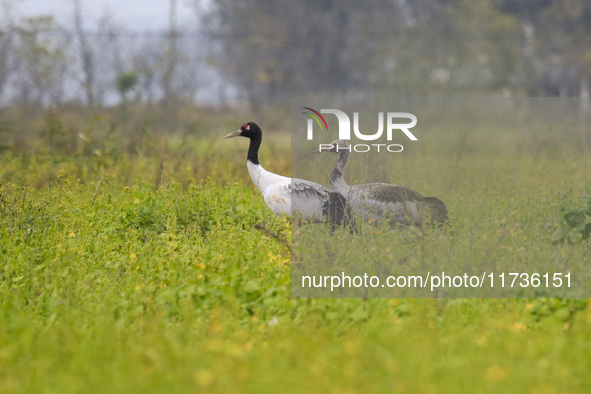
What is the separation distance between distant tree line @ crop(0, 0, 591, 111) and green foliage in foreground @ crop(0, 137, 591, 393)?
12261 mm

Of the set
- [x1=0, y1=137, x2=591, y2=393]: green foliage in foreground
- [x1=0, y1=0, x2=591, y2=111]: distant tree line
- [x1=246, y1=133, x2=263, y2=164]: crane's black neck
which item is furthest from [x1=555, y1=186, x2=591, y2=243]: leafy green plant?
[x1=0, y1=0, x2=591, y2=111]: distant tree line

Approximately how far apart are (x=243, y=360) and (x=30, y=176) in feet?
22.8

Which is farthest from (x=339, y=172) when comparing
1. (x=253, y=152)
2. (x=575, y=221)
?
(x=575, y=221)

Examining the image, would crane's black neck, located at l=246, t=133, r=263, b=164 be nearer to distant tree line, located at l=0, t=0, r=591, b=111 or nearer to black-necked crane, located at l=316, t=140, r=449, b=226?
black-necked crane, located at l=316, t=140, r=449, b=226

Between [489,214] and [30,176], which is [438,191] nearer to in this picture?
[489,214]

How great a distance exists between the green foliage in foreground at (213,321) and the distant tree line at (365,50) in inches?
483

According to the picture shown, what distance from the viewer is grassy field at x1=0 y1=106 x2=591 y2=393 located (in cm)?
344

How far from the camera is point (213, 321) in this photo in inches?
175

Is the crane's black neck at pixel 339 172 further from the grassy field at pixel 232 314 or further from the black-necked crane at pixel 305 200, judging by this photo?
the grassy field at pixel 232 314

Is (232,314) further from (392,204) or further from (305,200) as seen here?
(305,200)

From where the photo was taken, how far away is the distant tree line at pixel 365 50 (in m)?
19.7

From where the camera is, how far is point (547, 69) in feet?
81.4

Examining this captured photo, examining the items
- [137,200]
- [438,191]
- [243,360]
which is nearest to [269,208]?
[137,200]

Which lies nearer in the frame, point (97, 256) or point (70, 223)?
point (97, 256)
